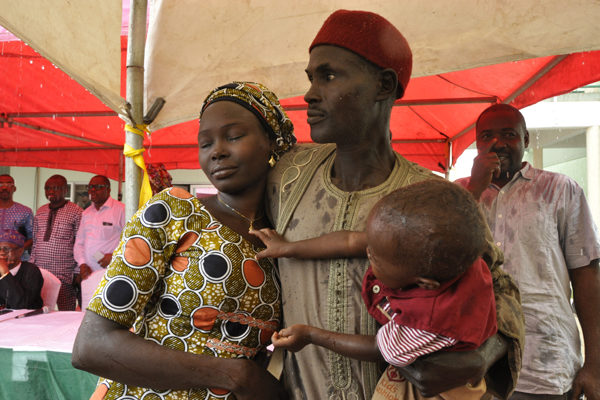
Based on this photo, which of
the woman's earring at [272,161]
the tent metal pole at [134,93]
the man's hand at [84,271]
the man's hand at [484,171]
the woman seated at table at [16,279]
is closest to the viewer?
the woman's earring at [272,161]

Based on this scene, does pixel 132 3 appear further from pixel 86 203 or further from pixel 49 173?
pixel 49 173

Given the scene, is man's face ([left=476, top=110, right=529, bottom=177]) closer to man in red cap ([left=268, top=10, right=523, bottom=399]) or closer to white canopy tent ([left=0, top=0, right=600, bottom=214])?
white canopy tent ([left=0, top=0, right=600, bottom=214])

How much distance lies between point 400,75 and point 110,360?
1.25 m

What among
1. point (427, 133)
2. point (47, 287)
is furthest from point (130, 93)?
point (427, 133)

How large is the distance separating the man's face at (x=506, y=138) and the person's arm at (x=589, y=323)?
700 millimetres

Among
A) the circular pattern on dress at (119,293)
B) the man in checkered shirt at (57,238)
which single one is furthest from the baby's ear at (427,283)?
the man in checkered shirt at (57,238)

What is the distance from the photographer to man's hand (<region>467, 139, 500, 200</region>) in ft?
8.90

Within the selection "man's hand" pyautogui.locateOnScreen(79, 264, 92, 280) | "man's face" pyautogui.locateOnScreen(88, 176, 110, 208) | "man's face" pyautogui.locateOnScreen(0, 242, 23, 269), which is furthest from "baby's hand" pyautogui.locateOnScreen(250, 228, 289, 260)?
"man's face" pyautogui.locateOnScreen(88, 176, 110, 208)

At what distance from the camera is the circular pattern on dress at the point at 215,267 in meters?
1.40

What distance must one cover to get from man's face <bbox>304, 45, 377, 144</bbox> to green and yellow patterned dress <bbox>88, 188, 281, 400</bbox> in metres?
0.46

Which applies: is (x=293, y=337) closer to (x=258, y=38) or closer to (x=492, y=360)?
(x=492, y=360)

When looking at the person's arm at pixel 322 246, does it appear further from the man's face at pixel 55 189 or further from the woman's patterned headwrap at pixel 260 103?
the man's face at pixel 55 189

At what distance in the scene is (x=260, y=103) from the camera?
5.30 feet

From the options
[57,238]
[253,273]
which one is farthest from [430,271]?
[57,238]
